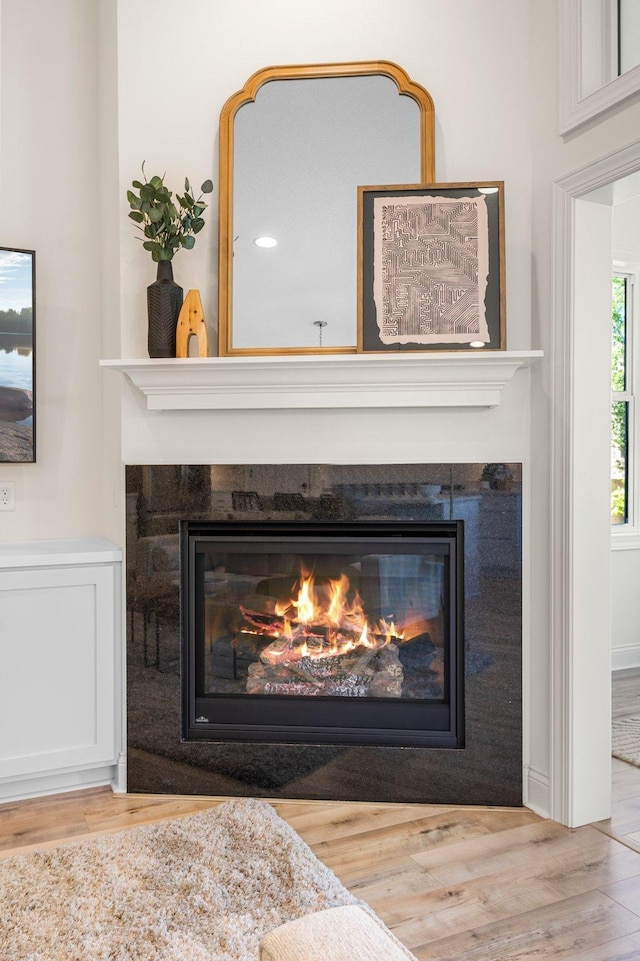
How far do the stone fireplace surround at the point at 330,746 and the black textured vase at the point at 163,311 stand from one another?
0.41 metres

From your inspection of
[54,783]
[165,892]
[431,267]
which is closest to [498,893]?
[165,892]

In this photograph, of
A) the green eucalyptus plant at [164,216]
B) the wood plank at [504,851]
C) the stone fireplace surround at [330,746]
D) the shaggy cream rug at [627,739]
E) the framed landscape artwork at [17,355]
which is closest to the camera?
A: the wood plank at [504,851]

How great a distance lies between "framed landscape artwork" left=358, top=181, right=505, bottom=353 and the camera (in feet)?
7.50

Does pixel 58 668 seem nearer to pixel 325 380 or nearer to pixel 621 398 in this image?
pixel 325 380

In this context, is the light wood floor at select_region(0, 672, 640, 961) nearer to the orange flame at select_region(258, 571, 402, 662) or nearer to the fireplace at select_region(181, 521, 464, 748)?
the fireplace at select_region(181, 521, 464, 748)

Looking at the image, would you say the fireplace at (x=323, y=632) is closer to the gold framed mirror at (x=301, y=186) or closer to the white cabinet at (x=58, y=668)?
the white cabinet at (x=58, y=668)

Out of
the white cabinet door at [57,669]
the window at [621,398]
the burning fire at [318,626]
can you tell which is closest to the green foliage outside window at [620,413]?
the window at [621,398]

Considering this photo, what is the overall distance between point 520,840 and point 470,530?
0.97 meters

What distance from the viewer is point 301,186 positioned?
2430mm

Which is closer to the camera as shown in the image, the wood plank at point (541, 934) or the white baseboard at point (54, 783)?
the wood plank at point (541, 934)

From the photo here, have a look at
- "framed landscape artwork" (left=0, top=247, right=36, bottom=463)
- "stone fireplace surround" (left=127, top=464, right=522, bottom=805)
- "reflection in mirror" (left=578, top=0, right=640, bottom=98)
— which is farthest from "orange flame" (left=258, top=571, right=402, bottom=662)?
"reflection in mirror" (left=578, top=0, right=640, bottom=98)

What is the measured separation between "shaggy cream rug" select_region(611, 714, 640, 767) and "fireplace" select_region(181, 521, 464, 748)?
897mm

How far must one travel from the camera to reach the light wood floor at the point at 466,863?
1701 mm

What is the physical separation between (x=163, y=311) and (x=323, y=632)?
1.25 meters
